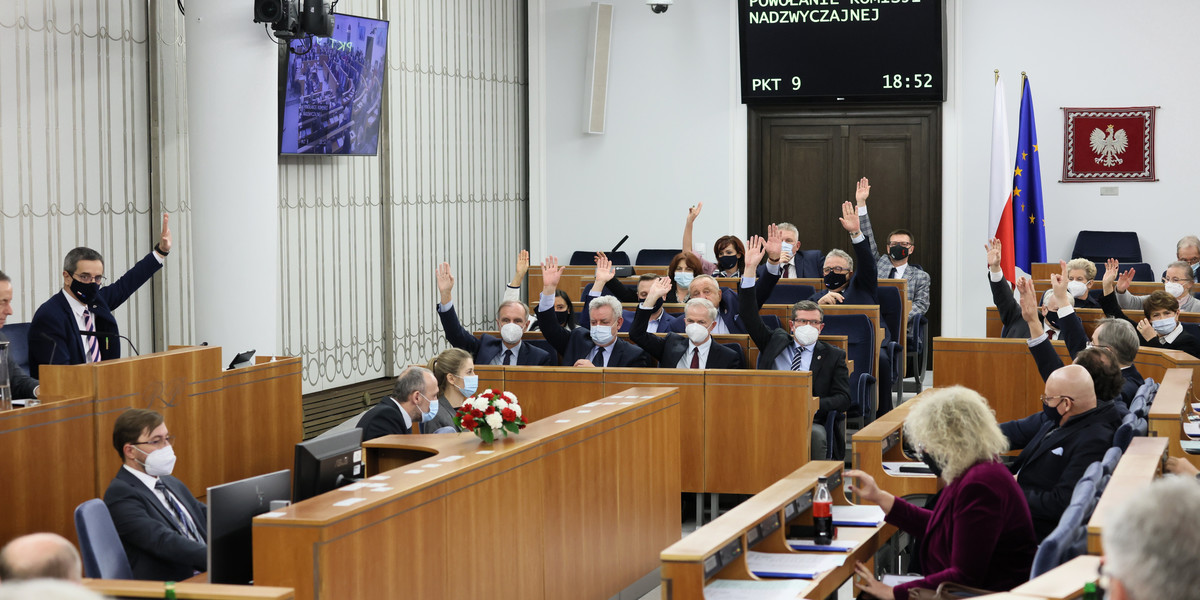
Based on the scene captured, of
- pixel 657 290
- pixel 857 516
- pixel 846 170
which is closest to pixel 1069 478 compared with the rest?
pixel 857 516

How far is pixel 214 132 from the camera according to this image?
314 inches

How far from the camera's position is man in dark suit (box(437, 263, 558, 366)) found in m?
7.37

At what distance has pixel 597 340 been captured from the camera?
23.9 ft

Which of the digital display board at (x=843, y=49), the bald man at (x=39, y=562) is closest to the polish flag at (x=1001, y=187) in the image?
the digital display board at (x=843, y=49)

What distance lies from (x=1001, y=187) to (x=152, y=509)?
8960 mm

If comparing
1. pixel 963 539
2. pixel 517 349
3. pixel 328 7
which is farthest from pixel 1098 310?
pixel 328 7

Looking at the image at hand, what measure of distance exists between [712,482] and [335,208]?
4.98m

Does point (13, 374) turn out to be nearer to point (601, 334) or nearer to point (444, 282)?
point (444, 282)

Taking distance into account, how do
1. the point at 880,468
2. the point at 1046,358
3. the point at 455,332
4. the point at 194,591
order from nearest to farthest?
the point at 194,591 < the point at 880,468 < the point at 1046,358 < the point at 455,332

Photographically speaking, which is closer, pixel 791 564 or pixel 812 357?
pixel 791 564

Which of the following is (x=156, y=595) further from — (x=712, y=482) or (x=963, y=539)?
(x=712, y=482)

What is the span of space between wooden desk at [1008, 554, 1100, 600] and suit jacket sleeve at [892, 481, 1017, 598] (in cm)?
65

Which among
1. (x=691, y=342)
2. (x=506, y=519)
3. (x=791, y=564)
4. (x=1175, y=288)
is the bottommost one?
(x=791, y=564)

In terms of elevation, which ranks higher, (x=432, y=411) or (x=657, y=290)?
(x=657, y=290)
